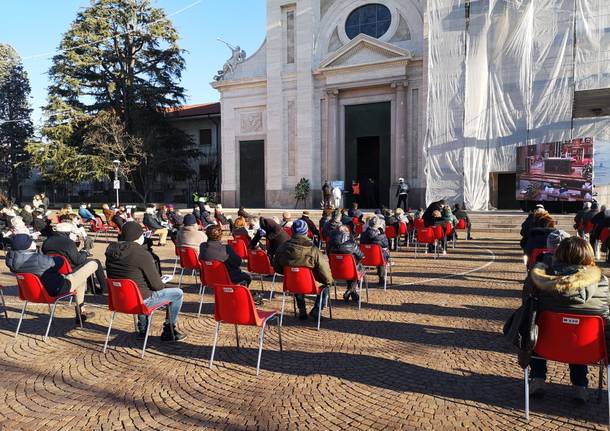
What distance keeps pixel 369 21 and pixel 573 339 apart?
90.4 ft

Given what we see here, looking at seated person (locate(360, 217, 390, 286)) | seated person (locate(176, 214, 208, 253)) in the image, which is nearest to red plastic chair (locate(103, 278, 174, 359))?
seated person (locate(176, 214, 208, 253))

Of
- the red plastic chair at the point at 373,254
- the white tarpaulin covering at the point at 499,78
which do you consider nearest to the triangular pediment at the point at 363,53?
the white tarpaulin covering at the point at 499,78

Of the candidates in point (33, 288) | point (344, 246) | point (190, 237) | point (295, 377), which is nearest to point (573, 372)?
point (295, 377)

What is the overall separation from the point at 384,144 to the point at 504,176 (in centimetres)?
714

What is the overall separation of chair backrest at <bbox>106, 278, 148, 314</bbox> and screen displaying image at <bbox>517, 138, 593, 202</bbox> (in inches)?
740

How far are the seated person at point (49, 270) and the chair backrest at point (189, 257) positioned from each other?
6.38 ft

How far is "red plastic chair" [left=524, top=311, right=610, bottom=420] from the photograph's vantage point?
3434 millimetres

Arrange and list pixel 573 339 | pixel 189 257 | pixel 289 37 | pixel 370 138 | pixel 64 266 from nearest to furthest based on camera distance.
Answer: pixel 573 339
pixel 64 266
pixel 189 257
pixel 289 37
pixel 370 138

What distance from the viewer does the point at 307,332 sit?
597 centimetres

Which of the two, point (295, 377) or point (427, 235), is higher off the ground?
point (427, 235)

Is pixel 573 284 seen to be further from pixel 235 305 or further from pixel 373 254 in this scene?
pixel 373 254

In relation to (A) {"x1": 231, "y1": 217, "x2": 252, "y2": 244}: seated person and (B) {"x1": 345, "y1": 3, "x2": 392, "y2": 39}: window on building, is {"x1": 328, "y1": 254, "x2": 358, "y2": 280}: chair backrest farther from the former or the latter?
(B) {"x1": 345, "y1": 3, "x2": 392, "y2": 39}: window on building

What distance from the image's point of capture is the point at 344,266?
7059 mm

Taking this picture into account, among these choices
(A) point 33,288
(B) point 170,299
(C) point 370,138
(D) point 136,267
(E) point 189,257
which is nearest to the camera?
(D) point 136,267
